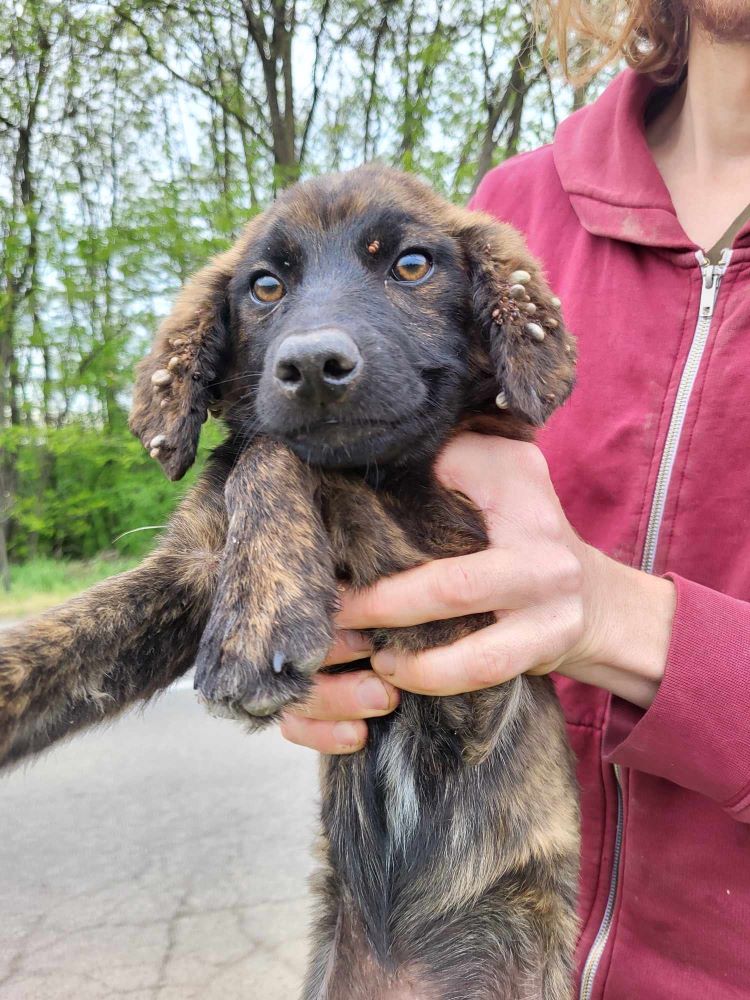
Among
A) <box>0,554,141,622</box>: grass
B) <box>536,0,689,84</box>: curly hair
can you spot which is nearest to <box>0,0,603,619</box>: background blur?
<box>0,554,141,622</box>: grass

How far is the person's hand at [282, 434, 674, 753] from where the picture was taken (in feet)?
4.65

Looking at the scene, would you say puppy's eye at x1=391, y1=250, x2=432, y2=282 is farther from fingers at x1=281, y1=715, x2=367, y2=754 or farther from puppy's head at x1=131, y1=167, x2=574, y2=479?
fingers at x1=281, y1=715, x2=367, y2=754

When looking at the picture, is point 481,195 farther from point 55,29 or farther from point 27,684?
point 55,29

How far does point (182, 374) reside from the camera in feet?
5.98

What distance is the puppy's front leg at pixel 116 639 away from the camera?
141 cm

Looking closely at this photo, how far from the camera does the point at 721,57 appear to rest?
185cm

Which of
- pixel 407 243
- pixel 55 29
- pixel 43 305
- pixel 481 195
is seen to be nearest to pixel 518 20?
pixel 55 29

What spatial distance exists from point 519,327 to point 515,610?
63 centimetres

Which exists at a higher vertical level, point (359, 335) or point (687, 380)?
point (359, 335)

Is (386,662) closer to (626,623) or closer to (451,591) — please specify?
(451,591)

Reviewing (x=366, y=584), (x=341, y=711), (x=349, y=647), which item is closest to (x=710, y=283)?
(x=366, y=584)

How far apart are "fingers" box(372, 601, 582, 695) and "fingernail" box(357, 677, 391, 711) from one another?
0.45 feet

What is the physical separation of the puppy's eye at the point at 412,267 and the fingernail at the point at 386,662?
867 millimetres

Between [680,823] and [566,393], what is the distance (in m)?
0.91
